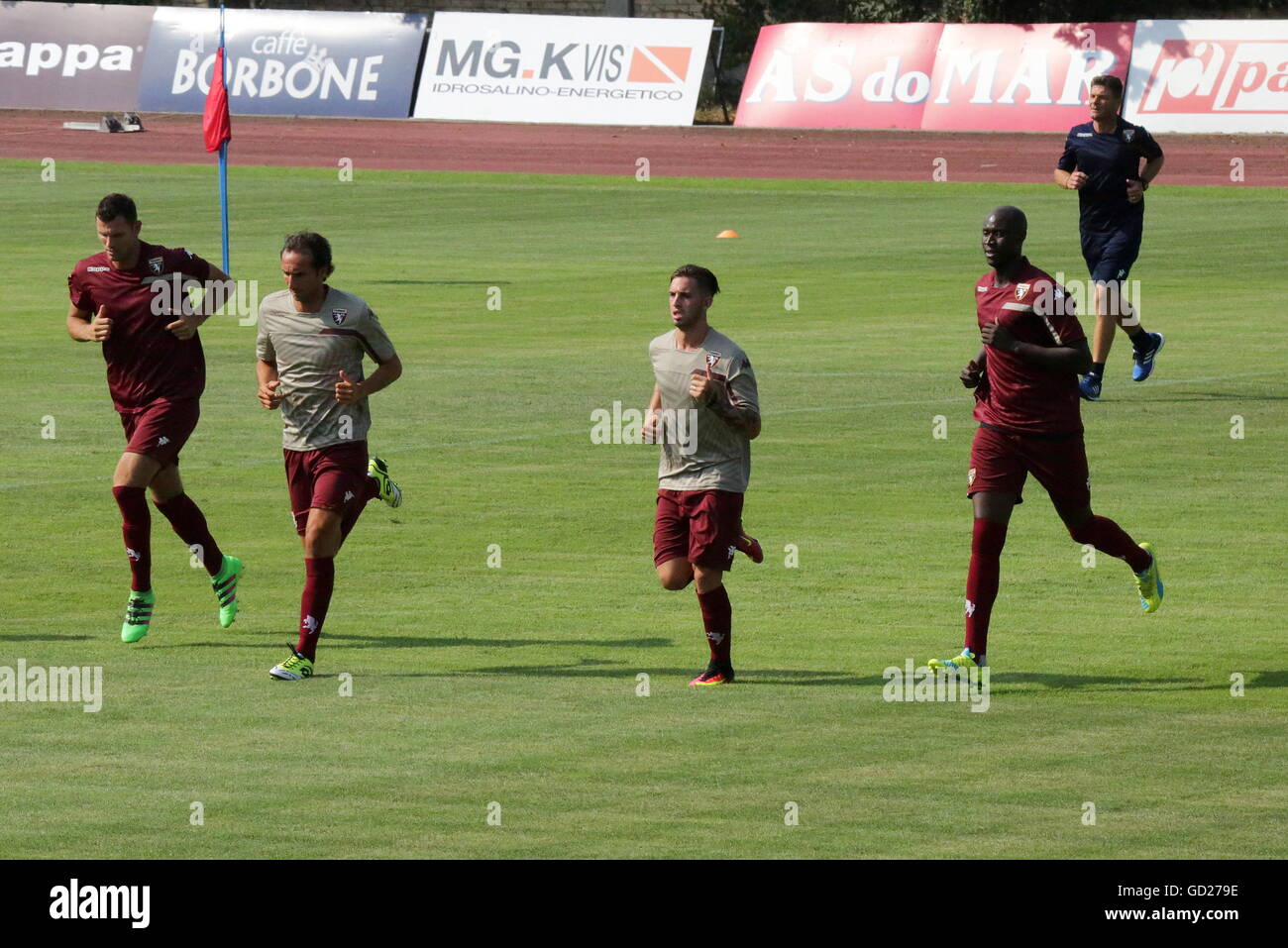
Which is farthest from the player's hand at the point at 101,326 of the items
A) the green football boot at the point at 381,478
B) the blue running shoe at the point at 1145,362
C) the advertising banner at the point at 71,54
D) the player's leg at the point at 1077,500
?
the advertising banner at the point at 71,54

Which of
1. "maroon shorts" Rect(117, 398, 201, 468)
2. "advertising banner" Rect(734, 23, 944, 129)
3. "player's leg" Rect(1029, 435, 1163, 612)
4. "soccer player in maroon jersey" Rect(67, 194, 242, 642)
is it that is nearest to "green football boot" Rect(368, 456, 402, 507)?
"soccer player in maroon jersey" Rect(67, 194, 242, 642)

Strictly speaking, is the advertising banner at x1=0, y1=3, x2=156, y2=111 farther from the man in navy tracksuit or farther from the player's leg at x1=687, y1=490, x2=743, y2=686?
the player's leg at x1=687, y1=490, x2=743, y2=686

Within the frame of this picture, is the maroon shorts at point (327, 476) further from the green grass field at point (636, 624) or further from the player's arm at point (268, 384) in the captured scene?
the green grass field at point (636, 624)

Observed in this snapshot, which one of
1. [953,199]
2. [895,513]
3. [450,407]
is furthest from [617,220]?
[895,513]

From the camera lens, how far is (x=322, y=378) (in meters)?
12.2

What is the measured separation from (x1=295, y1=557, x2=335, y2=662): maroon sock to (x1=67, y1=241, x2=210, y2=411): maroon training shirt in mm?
1840

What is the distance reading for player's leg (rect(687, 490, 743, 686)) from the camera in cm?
1162

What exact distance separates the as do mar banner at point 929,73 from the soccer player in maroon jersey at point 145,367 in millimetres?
34024

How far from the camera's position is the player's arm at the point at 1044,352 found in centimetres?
1165

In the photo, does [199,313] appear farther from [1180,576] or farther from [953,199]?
[953,199]

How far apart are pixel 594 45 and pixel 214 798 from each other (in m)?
43.2

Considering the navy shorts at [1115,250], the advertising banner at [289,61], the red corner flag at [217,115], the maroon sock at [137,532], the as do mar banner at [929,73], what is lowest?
the maroon sock at [137,532]

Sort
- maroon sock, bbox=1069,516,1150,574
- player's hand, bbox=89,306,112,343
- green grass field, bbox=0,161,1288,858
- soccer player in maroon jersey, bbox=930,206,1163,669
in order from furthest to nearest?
player's hand, bbox=89,306,112,343 < maroon sock, bbox=1069,516,1150,574 < soccer player in maroon jersey, bbox=930,206,1163,669 < green grass field, bbox=0,161,1288,858

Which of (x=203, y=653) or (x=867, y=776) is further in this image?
(x=203, y=653)
